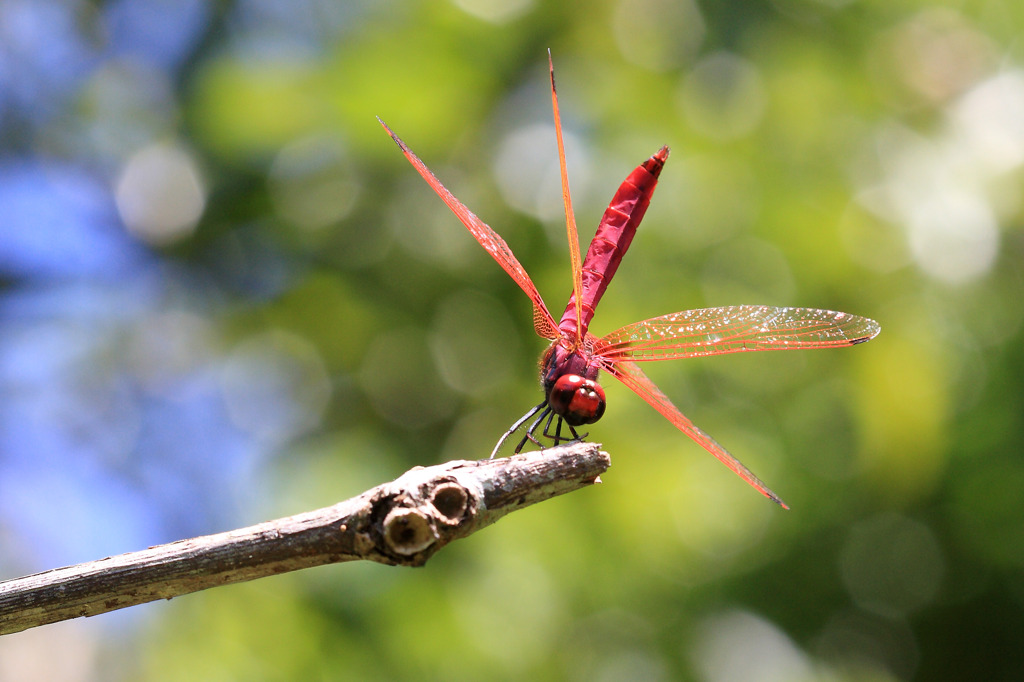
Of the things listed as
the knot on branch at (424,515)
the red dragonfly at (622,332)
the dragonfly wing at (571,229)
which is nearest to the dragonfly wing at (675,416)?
the red dragonfly at (622,332)

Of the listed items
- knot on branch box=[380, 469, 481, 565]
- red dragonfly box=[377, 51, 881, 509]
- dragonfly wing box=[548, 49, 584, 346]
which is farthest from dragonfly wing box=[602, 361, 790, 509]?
knot on branch box=[380, 469, 481, 565]

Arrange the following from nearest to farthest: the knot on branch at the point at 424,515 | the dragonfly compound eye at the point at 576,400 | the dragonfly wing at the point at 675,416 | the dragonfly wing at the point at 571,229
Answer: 1. the knot on branch at the point at 424,515
2. the dragonfly wing at the point at 571,229
3. the dragonfly wing at the point at 675,416
4. the dragonfly compound eye at the point at 576,400

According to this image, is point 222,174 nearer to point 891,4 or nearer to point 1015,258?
point 891,4

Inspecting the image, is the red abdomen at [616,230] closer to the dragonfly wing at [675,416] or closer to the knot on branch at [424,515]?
the dragonfly wing at [675,416]

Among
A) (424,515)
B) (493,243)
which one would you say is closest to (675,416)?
(493,243)

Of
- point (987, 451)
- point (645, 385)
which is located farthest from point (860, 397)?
point (645, 385)
